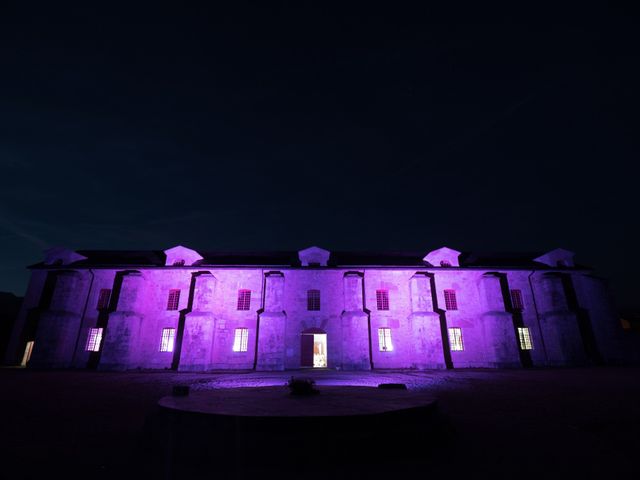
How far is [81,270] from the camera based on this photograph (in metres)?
27.4

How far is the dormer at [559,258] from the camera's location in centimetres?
3045

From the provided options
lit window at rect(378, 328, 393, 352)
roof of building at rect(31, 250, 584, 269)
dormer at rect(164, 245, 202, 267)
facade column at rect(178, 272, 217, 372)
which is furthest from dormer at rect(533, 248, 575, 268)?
dormer at rect(164, 245, 202, 267)

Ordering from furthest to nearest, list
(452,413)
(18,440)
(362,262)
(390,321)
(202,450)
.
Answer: (362,262), (390,321), (452,413), (18,440), (202,450)

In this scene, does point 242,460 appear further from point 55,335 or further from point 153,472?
point 55,335

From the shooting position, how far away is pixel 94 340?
26.0 m

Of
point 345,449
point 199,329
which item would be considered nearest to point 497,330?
point 199,329

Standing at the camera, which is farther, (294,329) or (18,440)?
(294,329)

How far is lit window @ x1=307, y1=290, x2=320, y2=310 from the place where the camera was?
27016 mm

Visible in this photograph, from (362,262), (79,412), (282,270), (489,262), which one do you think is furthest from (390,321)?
(79,412)

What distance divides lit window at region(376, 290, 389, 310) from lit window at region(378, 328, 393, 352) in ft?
6.63

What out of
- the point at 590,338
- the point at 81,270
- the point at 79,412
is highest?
the point at 81,270

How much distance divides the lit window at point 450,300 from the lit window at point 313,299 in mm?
11906

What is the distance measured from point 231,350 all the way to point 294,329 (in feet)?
18.5

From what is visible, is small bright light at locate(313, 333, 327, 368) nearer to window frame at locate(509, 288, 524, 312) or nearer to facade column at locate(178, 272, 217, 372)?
facade column at locate(178, 272, 217, 372)
